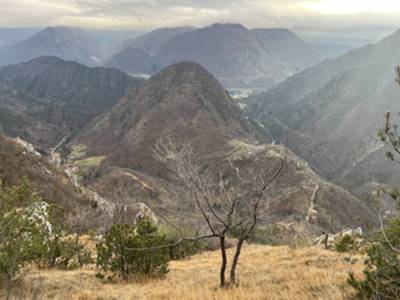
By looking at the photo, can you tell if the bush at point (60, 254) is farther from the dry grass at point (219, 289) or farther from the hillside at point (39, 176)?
the hillside at point (39, 176)

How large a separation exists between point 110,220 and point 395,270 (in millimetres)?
39386

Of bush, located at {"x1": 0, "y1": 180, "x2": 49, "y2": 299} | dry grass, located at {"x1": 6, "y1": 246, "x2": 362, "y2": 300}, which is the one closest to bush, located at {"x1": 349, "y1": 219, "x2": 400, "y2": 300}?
dry grass, located at {"x1": 6, "y1": 246, "x2": 362, "y2": 300}

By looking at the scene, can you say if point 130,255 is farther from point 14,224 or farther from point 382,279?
point 382,279

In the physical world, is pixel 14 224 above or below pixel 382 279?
below

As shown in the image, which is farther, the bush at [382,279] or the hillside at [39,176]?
the hillside at [39,176]

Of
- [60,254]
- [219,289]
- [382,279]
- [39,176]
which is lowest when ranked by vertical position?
[39,176]

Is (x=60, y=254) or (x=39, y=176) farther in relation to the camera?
(x=39, y=176)

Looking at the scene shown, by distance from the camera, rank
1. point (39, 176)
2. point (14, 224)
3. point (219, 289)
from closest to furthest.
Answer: point (14, 224)
point (219, 289)
point (39, 176)

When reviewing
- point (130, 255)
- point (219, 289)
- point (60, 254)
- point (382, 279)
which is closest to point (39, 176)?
point (60, 254)

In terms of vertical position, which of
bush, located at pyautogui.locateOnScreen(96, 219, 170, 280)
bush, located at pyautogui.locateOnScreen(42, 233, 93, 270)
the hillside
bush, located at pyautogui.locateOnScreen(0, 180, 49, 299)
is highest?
bush, located at pyautogui.locateOnScreen(0, 180, 49, 299)

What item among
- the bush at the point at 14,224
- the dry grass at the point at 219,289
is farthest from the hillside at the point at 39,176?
the bush at the point at 14,224

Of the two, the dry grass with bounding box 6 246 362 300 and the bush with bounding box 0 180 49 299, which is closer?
the dry grass with bounding box 6 246 362 300

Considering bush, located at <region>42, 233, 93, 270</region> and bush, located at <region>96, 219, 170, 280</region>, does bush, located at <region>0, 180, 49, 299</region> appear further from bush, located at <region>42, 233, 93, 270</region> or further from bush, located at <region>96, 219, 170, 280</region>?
bush, located at <region>42, 233, 93, 270</region>

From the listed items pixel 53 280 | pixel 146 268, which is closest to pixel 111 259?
pixel 146 268
